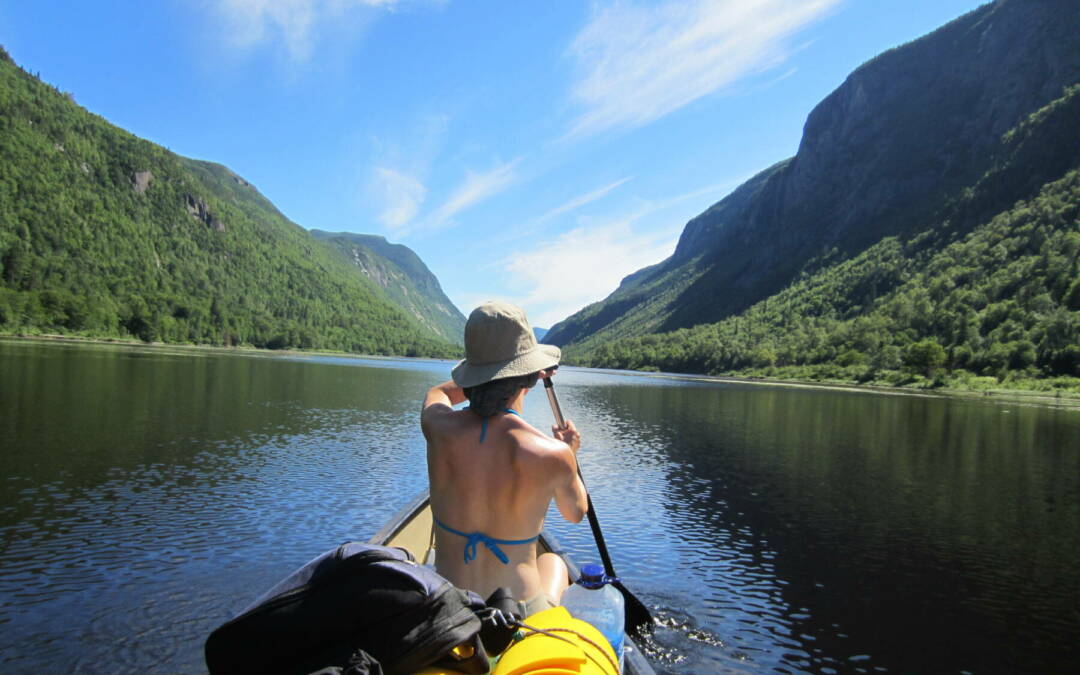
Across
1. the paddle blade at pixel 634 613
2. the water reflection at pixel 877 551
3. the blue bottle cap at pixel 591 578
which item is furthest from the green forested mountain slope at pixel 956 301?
the blue bottle cap at pixel 591 578

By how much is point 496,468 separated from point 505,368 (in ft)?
2.15

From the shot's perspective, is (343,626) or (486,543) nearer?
(343,626)

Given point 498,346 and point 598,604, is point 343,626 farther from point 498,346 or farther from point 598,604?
point 598,604

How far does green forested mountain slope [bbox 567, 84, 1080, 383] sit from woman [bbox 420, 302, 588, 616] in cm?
10173

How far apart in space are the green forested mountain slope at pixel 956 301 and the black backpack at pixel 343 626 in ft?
339

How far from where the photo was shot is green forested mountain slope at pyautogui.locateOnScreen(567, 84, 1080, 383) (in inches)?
3688

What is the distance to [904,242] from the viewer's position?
6713 inches

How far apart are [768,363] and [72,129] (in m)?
213

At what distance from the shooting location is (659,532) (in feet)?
51.8

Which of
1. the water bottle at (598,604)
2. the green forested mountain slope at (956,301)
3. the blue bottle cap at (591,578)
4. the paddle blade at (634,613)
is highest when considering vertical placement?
the green forested mountain slope at (956,301)

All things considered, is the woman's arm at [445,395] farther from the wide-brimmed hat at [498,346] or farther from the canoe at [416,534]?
the canoe at [416,534]

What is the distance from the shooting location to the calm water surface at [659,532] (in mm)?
9617

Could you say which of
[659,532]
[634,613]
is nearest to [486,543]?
[634,613]

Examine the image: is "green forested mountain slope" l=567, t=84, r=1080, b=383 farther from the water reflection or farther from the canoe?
the canoe
